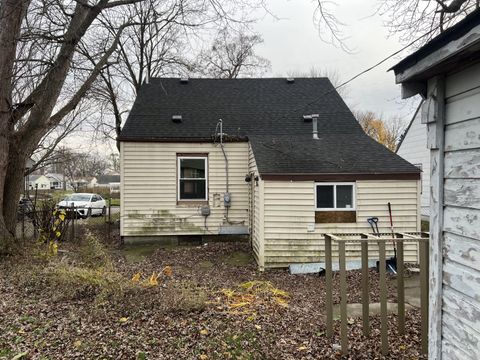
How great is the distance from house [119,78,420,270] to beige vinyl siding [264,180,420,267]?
0.03 metres

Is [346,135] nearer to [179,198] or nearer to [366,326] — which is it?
[179,198]

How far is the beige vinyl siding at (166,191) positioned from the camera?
39.0 feet

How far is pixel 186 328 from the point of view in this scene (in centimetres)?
475

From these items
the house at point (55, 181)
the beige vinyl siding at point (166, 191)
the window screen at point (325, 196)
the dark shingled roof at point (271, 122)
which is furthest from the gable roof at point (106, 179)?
the window screen at point (325, 196)

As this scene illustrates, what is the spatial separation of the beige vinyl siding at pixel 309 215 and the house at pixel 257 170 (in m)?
0.03

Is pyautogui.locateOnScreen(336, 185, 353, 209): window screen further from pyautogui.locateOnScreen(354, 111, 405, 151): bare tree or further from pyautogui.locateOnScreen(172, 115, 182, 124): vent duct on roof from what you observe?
pyautogui.locateOnScreen(354, 111, 405, 151): bare tree

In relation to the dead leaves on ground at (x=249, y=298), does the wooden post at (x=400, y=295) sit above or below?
above

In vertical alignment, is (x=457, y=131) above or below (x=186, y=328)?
above

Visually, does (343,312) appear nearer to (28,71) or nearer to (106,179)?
(28,71)

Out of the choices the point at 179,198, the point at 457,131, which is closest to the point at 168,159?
the point at 179,198

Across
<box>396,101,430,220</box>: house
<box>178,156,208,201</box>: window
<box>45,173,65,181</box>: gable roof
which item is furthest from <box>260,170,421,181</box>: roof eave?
<box>45,173,65,181</box>: gable roof

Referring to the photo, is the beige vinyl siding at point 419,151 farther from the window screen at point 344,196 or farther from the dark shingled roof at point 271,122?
the window screen at point 344,196

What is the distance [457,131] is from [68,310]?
5.31m

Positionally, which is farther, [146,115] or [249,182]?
[146,115]
